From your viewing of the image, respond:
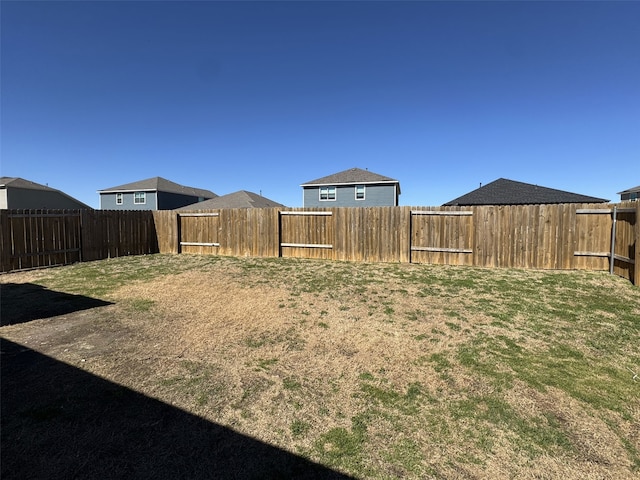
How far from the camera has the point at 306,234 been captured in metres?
12.3

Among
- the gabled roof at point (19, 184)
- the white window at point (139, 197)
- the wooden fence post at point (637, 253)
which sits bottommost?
the wooden fence post at point (637, 253)

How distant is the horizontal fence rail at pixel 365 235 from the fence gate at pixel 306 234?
0.04 meters

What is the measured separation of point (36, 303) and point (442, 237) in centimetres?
1073

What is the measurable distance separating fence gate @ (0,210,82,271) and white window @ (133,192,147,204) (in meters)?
21.7

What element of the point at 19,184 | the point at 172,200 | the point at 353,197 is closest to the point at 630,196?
the point at 353,197

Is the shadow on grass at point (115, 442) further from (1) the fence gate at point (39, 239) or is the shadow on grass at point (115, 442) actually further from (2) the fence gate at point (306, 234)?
(1) the fence gate at point (39, 239)

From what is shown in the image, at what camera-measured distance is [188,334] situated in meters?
4.87

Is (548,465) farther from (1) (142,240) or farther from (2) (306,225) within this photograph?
(1) (142,240)

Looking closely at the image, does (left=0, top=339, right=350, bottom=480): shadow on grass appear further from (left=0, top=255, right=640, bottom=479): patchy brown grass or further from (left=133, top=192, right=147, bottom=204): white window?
(left=133, top=192, right=147, bottom=204): white window

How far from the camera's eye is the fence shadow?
562 centimetres

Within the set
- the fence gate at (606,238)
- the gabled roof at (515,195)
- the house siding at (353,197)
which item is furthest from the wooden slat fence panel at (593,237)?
the house siding at (353,197)

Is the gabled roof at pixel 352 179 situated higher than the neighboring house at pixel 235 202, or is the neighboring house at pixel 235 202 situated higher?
the gabled roof at pixel 352 179

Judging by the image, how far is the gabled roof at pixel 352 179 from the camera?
82.5 feet

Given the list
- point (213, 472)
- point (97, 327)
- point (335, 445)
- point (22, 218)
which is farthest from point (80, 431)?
point (22, 218)
